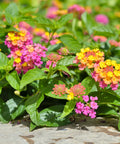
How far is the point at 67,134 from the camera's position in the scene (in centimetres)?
155

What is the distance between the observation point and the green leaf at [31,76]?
1562 mm

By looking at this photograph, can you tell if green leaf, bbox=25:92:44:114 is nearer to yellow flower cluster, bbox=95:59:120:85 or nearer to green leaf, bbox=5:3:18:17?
yellow flower cluster, bbox=95:59:120:85

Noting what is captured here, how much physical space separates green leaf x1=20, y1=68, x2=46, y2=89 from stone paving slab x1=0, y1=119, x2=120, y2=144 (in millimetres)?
272

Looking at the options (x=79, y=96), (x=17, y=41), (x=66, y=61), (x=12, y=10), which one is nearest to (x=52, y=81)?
(x=66, y=61)

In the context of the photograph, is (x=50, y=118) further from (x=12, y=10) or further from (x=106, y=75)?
(x=12, y=10)

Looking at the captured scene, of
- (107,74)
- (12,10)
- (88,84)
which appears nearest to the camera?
(107,74)

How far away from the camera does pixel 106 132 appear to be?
159cm

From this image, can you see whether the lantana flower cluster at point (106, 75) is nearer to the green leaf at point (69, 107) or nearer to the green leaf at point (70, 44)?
the green leaf at point (69, 107)

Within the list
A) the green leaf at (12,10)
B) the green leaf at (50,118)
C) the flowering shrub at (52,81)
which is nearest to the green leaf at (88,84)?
the flowering shrub at (52,81)

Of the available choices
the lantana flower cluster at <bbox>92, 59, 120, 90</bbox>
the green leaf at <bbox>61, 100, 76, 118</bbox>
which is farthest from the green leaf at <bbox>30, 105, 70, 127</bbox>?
the lantana flower cluster at <bbox>92, 59, 120, 90</bbox>

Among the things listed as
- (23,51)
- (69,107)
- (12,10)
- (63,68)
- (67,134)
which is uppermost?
(12,10)

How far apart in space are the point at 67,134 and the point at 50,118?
0.18 metres

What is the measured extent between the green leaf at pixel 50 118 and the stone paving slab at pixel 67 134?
1.2 inches

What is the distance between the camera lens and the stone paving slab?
1468 mm
